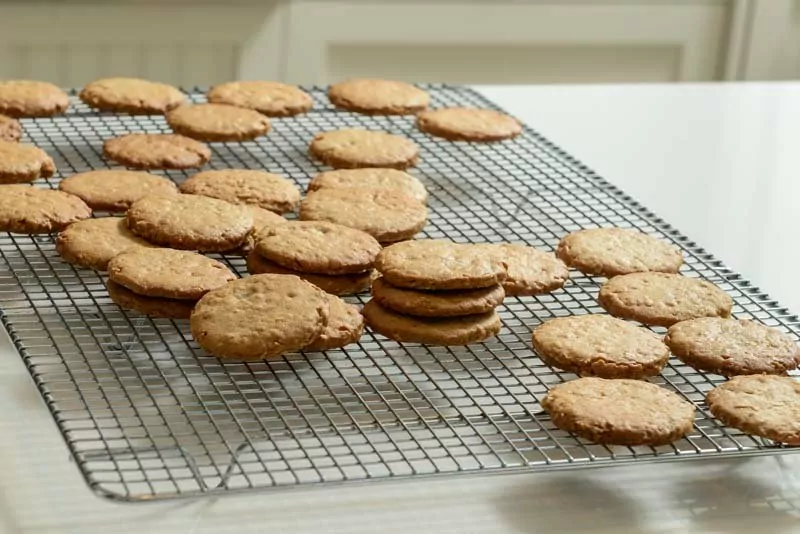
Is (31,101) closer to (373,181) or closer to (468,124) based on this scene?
(373,181)

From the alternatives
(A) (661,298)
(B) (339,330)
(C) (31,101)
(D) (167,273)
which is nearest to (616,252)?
(A) (661,298)

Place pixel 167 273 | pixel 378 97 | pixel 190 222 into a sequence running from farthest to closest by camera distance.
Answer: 1. pixel 378 97
2. pixel 190 222
3. pixel 167 273

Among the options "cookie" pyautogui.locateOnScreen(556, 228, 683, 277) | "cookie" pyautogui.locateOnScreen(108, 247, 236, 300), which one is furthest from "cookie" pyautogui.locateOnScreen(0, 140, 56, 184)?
"cookie" pyautogui.locateOnScreen(556, 228, 683, 277)

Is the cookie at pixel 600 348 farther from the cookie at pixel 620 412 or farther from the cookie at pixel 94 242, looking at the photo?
the cookie at pixel 94 242

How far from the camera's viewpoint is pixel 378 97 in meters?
2.20

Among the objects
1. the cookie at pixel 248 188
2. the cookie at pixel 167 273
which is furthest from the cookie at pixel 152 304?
the cookie at pixel 248 188

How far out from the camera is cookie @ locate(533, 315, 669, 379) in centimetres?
136

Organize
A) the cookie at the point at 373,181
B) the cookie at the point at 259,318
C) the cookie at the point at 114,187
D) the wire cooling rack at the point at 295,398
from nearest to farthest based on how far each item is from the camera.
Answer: the wire cooling rack at the point at 295,398, the cookie at the point at 259,318, the cookie at the point at 114,187, the cookie at the point at 373,181

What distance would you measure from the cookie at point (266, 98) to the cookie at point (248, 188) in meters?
0.29

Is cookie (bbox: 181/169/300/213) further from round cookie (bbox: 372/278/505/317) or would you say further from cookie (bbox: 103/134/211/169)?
round cookie (bbox: 372/278/505/317)

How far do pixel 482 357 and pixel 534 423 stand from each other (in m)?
0.16

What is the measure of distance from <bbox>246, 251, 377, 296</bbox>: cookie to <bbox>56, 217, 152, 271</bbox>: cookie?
5.5 inches

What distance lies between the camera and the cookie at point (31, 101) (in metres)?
2.02

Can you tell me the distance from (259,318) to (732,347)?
19.6 inches
